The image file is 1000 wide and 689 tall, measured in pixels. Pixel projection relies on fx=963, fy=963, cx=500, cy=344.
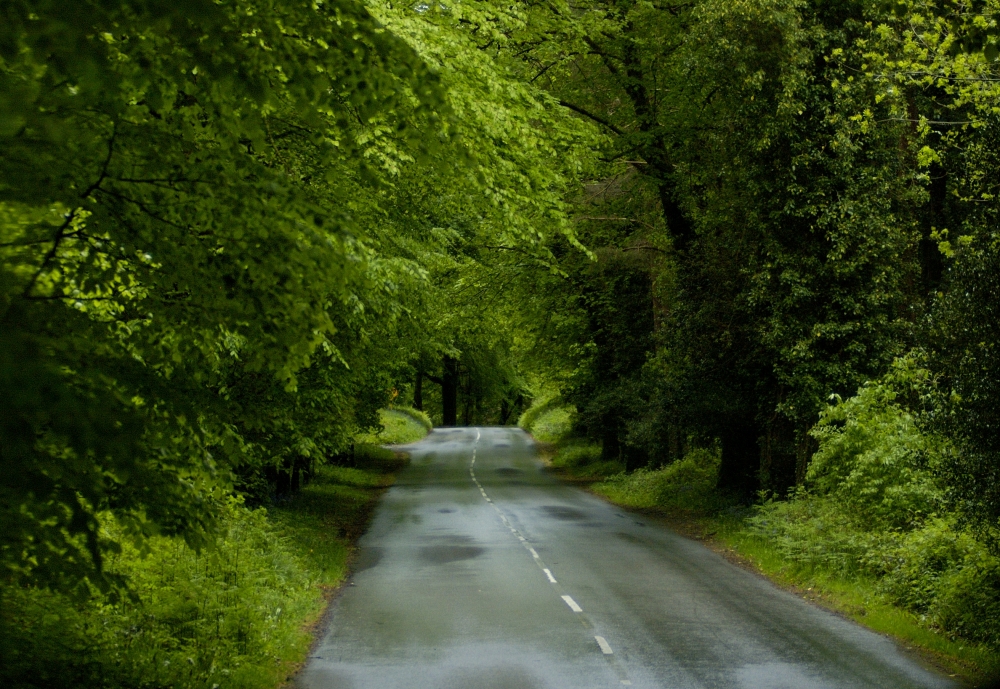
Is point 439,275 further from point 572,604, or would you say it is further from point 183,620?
point 183,620

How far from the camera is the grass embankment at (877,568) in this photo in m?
11.1

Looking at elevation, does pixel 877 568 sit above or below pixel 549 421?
above

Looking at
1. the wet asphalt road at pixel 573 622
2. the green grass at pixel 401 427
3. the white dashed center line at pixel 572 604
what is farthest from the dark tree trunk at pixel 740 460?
the green grass at pixel 401 427

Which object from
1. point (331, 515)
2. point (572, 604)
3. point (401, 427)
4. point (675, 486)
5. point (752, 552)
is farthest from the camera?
point (401, 427)

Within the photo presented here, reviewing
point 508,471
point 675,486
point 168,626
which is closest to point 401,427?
point 508,471

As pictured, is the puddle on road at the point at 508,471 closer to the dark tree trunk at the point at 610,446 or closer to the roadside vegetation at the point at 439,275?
the dark tree trunk at the point at 610,446

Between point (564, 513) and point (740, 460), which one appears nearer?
point (740, 460)

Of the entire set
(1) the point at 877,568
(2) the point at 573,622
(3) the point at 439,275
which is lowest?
(2) the point at 573,622

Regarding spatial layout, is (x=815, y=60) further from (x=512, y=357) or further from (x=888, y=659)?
(x=512, y=357)

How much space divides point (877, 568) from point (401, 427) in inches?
1996

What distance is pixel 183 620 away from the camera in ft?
32.5

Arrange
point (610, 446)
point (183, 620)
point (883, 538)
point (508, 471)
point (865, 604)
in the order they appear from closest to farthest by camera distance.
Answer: point (183, 620)
point (865, 604)
point (883, 538)
point (610, 446)
point (508, 471)

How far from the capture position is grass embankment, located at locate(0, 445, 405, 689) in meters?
7.36

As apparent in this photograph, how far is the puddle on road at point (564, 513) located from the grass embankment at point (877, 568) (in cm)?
221
